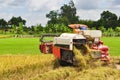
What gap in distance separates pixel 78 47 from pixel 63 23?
117 metres

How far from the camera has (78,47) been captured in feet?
51.9

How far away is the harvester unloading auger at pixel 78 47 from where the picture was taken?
49.8 ft

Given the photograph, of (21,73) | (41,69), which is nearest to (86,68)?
(41,69)

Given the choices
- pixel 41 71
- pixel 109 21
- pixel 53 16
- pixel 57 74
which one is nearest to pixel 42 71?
pixel 41 71

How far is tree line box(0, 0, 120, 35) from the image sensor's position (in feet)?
389

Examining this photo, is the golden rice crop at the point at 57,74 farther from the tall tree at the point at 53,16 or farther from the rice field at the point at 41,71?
the tall tree at the point at 53,16

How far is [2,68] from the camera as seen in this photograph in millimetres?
11734

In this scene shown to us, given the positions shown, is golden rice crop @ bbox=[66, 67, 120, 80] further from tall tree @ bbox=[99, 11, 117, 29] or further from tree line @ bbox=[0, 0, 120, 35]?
tall tree @ bbox=[99, 11, 117, 29]

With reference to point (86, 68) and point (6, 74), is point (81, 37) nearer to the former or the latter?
point (86, 68)

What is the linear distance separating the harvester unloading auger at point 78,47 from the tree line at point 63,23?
9504 centimetres

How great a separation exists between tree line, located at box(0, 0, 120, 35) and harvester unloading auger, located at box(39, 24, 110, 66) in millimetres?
95039

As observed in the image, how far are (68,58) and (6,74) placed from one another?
426cm

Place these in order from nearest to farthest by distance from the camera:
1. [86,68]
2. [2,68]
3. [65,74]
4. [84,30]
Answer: [2,68], [65,74], [86,68], [84,30]

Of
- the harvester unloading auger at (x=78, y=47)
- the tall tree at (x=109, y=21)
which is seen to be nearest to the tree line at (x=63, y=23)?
the tall tree at (x=109, y=21)
